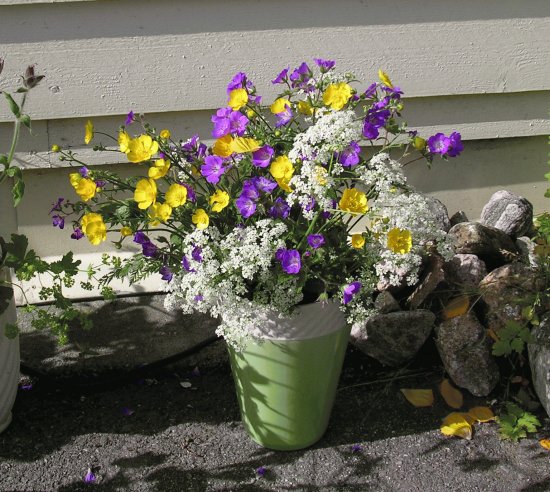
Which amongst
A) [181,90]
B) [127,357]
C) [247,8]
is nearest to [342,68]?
[247,8]

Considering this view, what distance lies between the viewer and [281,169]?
175 cm

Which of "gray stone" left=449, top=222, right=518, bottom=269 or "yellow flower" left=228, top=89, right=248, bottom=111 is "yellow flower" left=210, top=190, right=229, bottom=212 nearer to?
"yellow flower" left=228, top=89, right=248, bottom=111

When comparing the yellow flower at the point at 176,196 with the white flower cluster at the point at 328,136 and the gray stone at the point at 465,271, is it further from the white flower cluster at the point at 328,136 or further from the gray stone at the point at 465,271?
the gray stone at the point at 465,271

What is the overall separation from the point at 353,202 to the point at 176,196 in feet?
1.45

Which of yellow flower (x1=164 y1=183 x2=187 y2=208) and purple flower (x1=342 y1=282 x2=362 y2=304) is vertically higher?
yellow flower (x1=164 y1=183 x2=187 y2=208)

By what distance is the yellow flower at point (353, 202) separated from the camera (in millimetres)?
1727

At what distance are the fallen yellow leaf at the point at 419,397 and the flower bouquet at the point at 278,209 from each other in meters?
0.61

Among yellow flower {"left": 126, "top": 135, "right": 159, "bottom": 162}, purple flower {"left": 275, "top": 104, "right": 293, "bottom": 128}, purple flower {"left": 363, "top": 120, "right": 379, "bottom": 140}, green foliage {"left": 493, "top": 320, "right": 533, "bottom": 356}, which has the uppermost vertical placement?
purple flower {"left": 275, "top": 104, "right": 293, "bottom": 128}

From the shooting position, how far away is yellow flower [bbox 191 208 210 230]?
1.79 meters

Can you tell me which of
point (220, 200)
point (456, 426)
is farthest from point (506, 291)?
point (220, 200)

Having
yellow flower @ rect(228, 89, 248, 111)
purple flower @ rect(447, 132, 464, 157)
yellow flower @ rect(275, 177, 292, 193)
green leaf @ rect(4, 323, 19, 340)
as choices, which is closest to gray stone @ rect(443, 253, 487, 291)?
purple flower @ rect(447, 132, 464, 157)

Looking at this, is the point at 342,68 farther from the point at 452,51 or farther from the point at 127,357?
the point at 127,357

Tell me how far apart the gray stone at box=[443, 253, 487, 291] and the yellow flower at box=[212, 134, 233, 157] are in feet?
3.97

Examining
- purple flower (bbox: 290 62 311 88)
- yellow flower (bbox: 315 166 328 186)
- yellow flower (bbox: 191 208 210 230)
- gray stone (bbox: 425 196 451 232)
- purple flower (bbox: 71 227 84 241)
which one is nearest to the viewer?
yellow flower (bbox: 315 166 328 186)
